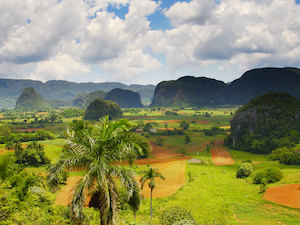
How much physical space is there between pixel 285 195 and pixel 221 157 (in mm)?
33987

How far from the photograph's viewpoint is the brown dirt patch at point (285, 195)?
2775 centimetres

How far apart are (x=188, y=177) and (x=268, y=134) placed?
49.3 meters

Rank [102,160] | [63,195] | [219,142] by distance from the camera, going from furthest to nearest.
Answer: [219,142] < [63,195] < [102,160]

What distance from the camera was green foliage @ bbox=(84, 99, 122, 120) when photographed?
563 feet

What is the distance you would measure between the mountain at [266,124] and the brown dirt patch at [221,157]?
315 inches

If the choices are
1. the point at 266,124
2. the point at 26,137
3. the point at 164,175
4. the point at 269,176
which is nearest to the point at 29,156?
the point at 26,137

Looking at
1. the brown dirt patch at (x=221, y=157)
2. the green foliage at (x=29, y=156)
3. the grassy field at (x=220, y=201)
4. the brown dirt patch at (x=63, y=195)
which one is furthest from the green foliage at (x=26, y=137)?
the brown dirt patch at (x=221, y=157)

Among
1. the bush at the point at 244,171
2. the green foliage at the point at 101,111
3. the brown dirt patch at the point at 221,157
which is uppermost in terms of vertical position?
the green foliage at the point at 101,111

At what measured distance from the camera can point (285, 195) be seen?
1186 inches

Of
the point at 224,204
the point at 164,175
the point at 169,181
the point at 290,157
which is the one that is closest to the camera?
the point at 224,204

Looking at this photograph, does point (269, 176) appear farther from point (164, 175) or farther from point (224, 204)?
point (164, 175)

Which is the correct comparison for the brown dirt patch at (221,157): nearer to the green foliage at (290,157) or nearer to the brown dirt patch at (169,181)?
the brown dirt patch at (169,181)

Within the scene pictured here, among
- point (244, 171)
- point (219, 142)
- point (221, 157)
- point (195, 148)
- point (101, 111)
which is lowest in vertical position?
point (221, 157)

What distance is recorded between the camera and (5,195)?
39.2 feet
